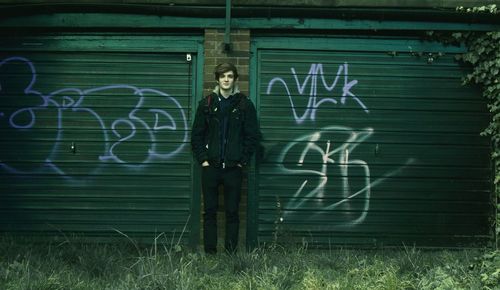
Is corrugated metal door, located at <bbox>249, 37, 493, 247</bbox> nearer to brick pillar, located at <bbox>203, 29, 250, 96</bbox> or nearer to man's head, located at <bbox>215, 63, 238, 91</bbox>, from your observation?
brick pillar, located at <bbox>203, 29, 250, 96</bbox>

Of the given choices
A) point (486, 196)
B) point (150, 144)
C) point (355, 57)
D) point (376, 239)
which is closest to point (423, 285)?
point (376, 239)

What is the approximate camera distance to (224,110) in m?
6.40

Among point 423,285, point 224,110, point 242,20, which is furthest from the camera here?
point 242,20

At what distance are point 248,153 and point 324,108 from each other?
1218 mm

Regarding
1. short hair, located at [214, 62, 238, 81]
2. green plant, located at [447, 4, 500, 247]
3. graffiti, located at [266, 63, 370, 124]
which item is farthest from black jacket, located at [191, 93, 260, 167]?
green plant, located at [447, 4, 500, 247]

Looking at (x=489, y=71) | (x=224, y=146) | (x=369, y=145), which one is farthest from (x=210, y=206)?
(x=489, y=71)

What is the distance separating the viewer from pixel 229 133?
6395 mm

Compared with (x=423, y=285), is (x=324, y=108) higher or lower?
higher

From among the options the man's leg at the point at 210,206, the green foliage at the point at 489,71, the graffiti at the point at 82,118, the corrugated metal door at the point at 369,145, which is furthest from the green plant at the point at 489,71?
the graffiti at the point at 82,118

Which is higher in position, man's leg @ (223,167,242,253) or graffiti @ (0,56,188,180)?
graffiti @ (0,56,188,180)

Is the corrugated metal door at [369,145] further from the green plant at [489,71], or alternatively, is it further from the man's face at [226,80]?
the man's face at [226,80]

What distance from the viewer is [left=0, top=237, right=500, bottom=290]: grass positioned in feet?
16.0

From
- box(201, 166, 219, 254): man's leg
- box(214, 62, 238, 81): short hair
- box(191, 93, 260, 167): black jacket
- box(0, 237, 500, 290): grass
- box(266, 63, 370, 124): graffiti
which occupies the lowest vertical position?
box(0, 237, 500, 290): grass

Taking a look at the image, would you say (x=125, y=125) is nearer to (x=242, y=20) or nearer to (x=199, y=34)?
(x=199, y=34)
